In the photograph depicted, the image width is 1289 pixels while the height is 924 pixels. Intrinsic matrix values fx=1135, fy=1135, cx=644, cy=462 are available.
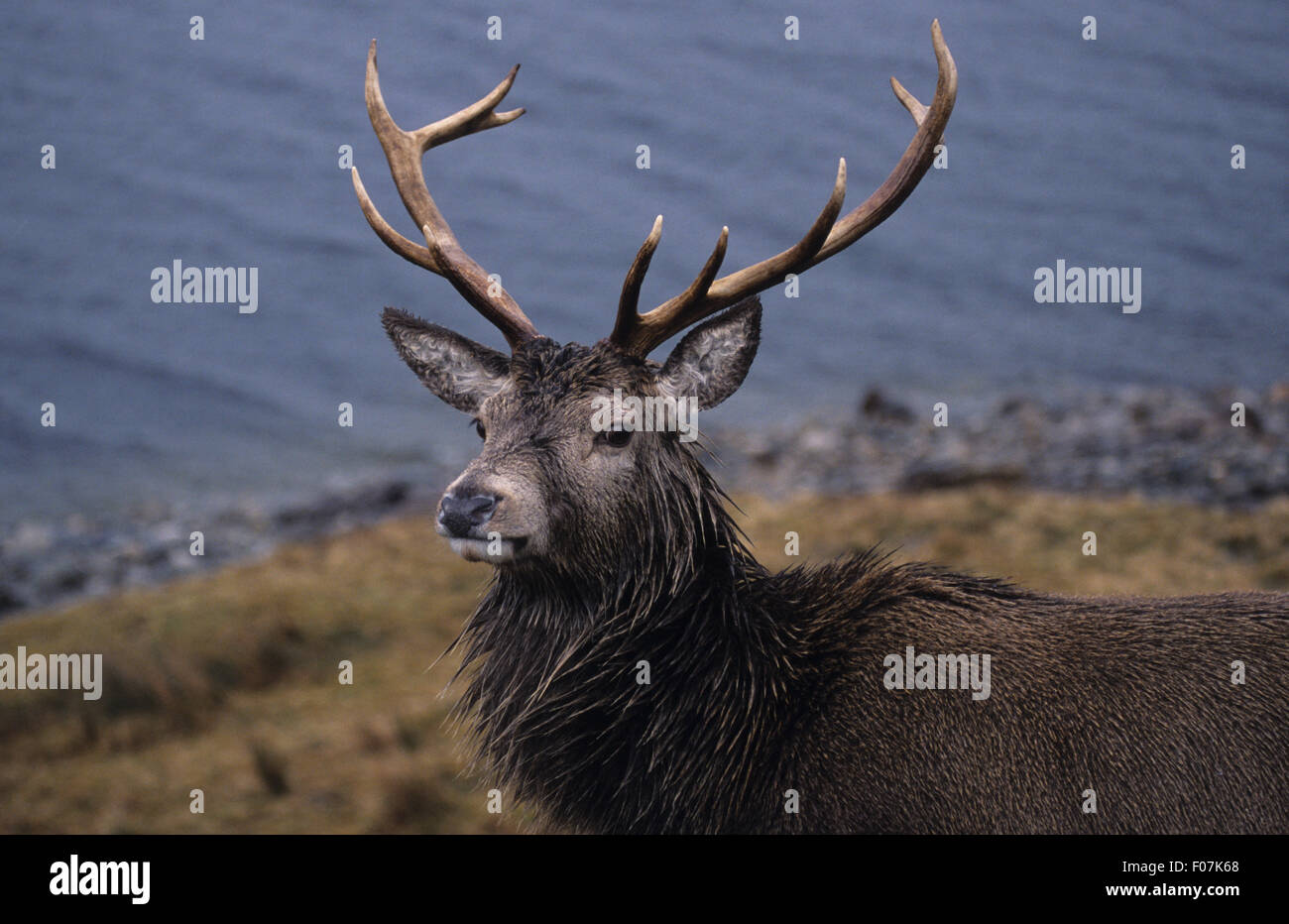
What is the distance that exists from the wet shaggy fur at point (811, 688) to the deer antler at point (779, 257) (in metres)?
0.13

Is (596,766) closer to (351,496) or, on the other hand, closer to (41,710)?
(41,710)

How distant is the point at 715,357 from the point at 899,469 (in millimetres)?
10219

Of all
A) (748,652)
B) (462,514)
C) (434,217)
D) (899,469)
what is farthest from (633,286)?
(899,469)

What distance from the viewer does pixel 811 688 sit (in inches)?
145

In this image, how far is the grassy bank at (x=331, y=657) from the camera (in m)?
7.19

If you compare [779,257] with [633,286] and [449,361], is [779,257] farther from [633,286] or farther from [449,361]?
[449,361]

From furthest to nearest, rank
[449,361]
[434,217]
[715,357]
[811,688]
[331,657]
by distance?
[331,657] < [434,217] < [449,361] < [715,357] < [811,688]

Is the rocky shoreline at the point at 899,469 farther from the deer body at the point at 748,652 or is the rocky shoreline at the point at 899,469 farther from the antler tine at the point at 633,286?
the antler tine at the point at 633,286

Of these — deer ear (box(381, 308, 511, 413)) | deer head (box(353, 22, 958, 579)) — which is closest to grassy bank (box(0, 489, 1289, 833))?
deer ear (box(381, 308, 511, 413))

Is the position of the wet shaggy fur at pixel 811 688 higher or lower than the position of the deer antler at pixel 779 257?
lower

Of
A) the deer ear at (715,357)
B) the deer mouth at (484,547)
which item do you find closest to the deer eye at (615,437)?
the deer ear at (715,357)

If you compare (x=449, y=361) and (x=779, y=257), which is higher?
(x=779, y=257)

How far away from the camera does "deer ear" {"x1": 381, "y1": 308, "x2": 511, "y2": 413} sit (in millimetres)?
4066

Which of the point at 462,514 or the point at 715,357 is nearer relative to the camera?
the point at 462,514
